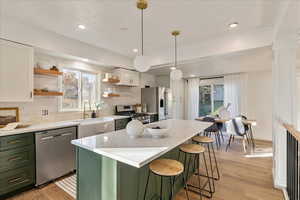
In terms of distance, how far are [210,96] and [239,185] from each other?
4.18 metres

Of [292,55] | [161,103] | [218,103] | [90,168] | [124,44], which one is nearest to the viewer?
[90,168]

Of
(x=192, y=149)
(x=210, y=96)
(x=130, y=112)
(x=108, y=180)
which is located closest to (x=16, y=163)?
(x=108, y=180)

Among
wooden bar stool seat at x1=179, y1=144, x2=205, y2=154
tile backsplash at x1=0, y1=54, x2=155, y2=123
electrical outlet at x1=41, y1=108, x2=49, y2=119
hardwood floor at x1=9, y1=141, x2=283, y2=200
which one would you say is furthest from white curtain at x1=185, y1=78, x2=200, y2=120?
electrical outlet at x1=41, y1=108, x2=49, y2=119

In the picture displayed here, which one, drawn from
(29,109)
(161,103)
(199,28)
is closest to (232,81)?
(161,103)

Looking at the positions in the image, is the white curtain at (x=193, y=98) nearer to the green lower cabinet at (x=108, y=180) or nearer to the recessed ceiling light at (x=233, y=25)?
the recessed ceiling light at (x=233, y=25)

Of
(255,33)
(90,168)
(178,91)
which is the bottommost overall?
(90,168)

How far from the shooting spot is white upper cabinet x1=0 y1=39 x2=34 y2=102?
2.15 meters

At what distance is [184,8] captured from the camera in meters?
1.92

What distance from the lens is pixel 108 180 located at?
4.34 ft

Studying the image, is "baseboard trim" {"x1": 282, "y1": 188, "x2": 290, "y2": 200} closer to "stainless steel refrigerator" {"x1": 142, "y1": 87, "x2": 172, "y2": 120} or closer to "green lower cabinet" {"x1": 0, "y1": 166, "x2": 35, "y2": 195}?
"stainless steel refrigerator" {"x1": 142, "y1": 87, "x2": 172, "y2": 120}

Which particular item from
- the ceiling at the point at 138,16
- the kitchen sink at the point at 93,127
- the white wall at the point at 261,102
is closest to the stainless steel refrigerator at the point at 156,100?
the kitchen sink at the point at 93,127

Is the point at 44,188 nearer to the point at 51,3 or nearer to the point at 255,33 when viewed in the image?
the point at 51,3

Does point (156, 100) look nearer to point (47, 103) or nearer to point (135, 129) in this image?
point (47, 103)

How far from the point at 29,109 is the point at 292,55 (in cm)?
431
